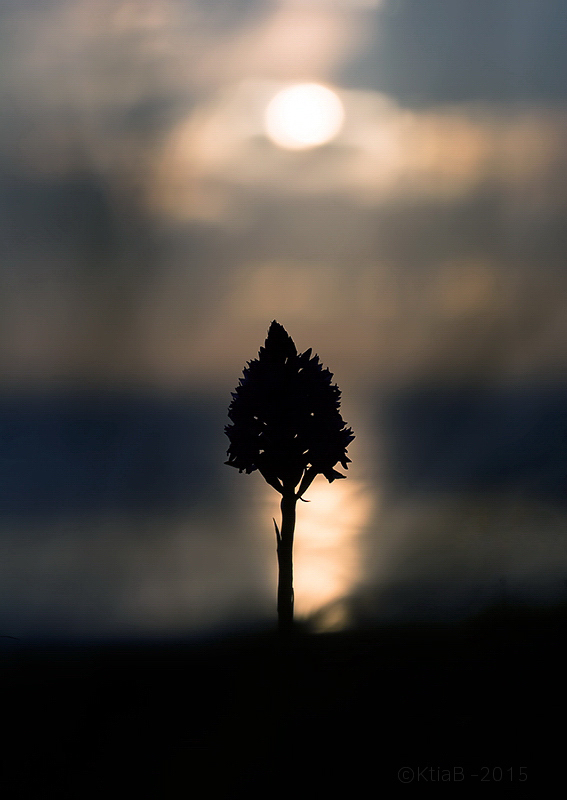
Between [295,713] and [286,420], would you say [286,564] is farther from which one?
[295,713]

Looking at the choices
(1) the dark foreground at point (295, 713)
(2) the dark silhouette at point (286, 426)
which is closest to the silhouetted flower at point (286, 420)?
(2) the dark silhouette at point (286, 426)

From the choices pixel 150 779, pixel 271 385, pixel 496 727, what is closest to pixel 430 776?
pixel 496 727

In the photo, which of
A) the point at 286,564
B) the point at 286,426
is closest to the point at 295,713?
the point at 286,564

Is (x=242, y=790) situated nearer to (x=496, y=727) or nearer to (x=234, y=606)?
(x=496, y=727)

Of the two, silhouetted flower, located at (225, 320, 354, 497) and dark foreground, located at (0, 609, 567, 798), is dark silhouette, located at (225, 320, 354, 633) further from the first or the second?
dark foreground, located at (0, 609, 567, 798)

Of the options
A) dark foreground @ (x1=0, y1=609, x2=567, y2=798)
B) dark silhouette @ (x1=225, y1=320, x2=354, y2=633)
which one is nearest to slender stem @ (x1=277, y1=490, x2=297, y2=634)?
dark silhouette @ (x1=225, y1=320, x2=354, y2=633)

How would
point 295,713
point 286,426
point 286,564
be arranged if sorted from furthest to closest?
point 286,564 → point 286,426 → point 295,713
